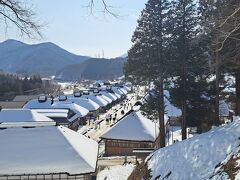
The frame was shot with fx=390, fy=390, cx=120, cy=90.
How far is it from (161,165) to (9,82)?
340 ft

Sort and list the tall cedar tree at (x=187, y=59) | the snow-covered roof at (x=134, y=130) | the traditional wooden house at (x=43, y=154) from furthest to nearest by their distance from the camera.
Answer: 1. the snow-covered roof at (x=134, y=130)
2. the tall cedar tree at (x=187, y=59)
3. the traditional wooden house at (x=43, y=154)

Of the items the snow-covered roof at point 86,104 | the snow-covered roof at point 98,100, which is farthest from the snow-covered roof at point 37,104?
the snow-covered roof at point 98,100

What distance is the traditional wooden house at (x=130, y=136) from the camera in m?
31.4

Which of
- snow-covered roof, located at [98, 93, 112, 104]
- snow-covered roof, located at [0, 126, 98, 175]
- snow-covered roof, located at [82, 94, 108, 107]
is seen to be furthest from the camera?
snow-covered roof, located at [98, 93, 112, 104]

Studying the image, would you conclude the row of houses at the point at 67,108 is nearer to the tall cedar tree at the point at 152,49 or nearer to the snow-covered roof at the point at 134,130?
the snow-covered roof at the point at 134,130

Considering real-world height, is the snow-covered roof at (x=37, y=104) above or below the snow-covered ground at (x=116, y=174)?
above

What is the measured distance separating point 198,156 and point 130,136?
68.7 ft

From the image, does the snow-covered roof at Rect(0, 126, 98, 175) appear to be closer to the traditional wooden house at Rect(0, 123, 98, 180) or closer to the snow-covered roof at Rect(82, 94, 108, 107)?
the traditional wooden house at Rect(0, 123, 98, 180)

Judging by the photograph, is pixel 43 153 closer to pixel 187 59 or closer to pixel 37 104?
pixel 187 59

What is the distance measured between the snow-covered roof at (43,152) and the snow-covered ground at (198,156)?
4450 mm

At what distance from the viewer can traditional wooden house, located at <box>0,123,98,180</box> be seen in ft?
51.0

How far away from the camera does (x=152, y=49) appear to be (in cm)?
2952

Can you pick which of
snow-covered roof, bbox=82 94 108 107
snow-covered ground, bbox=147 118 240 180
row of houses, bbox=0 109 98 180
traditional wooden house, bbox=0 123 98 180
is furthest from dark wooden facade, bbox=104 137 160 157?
snow-covered roof, bbox=82 94 108 107

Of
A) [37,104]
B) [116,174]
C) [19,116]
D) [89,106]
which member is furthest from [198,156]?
[89,106]
